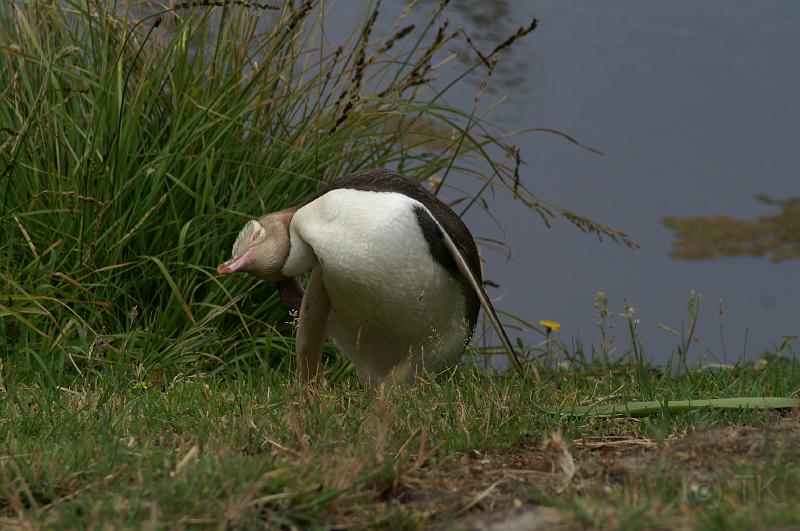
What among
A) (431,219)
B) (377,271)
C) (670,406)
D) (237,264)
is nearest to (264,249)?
(237,264)

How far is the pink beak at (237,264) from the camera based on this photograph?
14.1ft

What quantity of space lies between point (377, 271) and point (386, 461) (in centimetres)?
153

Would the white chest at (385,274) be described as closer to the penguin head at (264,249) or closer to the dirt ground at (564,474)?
the penguin head at (264,249)

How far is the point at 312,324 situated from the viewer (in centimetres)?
451

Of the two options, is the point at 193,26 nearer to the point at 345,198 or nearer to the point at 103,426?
the point at 345,198

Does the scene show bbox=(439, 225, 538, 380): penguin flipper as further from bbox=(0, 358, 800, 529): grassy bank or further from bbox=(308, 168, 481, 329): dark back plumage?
bbox=(0, 358, 800, 529): grassy bank

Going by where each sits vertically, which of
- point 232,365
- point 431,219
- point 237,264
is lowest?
point 232,365

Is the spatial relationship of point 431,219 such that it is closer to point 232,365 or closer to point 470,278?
point 470,278

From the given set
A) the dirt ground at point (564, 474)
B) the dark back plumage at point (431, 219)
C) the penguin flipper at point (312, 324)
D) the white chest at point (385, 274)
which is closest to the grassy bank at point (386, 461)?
the dirt ground at point (564, 474)

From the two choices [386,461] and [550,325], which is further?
[550,325]

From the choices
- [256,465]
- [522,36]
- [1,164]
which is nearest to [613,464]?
[256,465]

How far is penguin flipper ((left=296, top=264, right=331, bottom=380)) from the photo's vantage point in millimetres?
4465

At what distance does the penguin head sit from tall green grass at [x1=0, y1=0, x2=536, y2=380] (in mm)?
606

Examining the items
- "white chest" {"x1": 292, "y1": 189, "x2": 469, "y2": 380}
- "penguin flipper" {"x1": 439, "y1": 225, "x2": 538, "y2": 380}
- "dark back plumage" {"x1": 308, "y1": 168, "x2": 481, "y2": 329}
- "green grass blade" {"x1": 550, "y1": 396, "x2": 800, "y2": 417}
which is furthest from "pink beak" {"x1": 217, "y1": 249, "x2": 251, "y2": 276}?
"green grass blade" {"x1": 550, "y1": 396, "x2": 800, "y2": 417}
